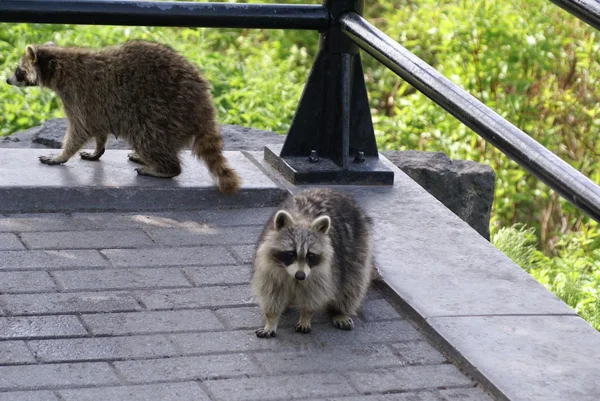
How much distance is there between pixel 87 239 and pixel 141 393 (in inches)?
53.6

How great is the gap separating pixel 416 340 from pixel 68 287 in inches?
49.8

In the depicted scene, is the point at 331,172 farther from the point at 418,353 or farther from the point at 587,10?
the point at 587,10

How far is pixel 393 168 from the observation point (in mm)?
5406

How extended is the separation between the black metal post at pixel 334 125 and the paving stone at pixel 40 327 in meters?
1.68

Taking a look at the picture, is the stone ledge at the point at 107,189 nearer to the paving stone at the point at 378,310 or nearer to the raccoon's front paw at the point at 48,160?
the raccoon's front paw at the point at 48,160

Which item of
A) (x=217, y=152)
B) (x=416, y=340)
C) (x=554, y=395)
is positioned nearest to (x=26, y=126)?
(x=217, y=152)

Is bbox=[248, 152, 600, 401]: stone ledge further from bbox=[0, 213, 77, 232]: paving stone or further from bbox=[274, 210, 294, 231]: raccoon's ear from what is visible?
bbox=[0, 213, 77, 232]: paving stone

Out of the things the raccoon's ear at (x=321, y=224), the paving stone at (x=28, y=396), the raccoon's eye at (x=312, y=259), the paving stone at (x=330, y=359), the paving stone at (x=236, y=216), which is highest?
the raccoon's ear at (x=321, y=224)

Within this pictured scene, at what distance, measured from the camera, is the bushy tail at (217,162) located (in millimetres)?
4883

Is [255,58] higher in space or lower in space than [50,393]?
lower

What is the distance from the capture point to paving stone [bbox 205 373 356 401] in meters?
3.24

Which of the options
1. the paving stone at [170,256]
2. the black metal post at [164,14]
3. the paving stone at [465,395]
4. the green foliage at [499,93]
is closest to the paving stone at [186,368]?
the paving stone at [465,395]

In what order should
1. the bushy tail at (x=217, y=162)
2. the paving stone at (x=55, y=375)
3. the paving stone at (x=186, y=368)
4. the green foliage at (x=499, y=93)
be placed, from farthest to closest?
the green foliage at (x=499, y=93) < the bushy tail at (x=217, y=162) < the paving stone at (x=186, y=368) < the paving stone at (x=55, y=375)

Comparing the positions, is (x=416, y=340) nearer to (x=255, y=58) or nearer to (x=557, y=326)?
(x=557, y=326)
